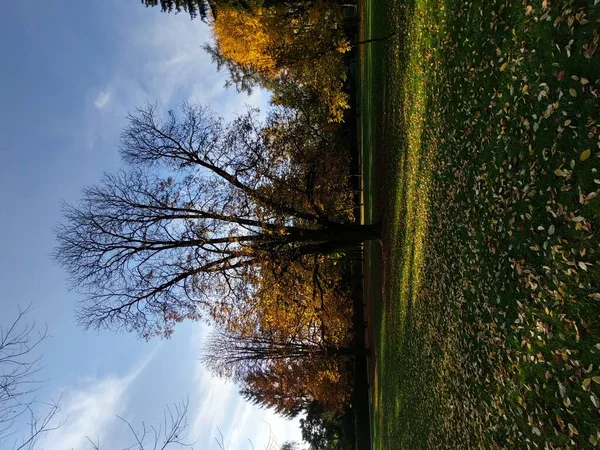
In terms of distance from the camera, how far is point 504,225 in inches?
249

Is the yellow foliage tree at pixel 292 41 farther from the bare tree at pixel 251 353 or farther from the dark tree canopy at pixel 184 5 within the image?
the bare tree at pixel 251 353

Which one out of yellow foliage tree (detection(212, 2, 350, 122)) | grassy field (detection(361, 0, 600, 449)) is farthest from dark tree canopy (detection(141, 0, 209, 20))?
grassy field (detection(361, 0, 600, 449))

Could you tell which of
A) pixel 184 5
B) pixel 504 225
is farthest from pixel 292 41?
pixel 504 225

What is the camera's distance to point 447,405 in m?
8.55


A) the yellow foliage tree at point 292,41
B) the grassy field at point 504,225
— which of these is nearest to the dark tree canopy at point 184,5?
the yellow foliage tree at point 292,41

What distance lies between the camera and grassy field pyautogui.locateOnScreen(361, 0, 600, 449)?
4.77 meters

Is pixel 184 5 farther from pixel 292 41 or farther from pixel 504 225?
pixel 504 225

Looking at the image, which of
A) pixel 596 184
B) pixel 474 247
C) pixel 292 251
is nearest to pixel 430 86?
pixel 474 247

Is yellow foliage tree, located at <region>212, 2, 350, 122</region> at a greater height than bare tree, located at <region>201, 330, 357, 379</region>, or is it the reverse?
yellow foliage tree, located at <region>212, 2, 350, 122</region>

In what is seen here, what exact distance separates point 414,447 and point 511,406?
6.49 metres

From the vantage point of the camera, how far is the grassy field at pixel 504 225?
477 centimetres

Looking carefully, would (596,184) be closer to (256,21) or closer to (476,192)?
(476,192)

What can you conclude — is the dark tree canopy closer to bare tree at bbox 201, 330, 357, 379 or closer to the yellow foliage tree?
the yellow foliage tree

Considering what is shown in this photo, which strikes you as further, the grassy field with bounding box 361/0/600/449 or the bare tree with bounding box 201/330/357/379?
the bare tree with bounding box 201/330/357/379
